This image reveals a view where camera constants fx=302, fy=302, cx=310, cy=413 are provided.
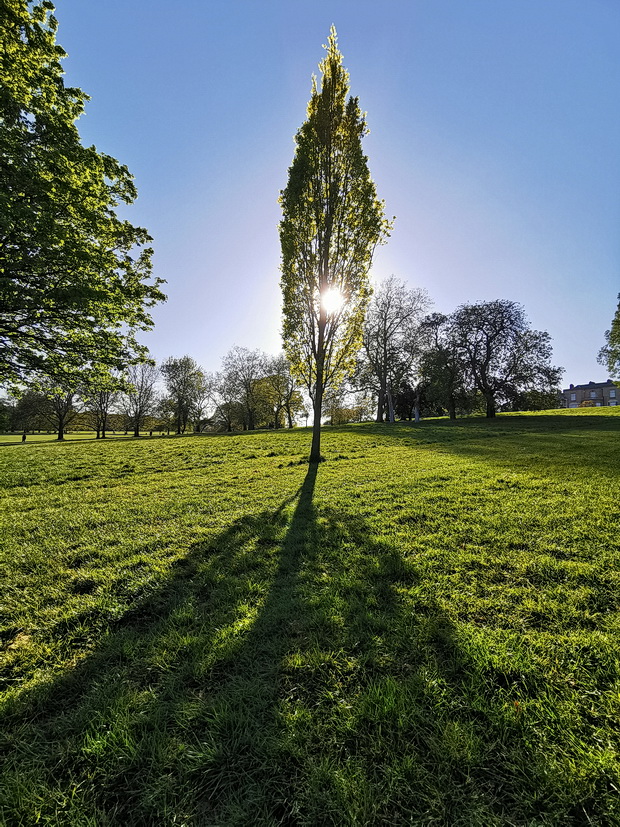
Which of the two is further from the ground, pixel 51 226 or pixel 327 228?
pixel 327 228

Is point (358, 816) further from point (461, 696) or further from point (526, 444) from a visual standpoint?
point (526, 444)

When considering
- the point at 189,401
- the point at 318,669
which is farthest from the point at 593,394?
the point at 318,669

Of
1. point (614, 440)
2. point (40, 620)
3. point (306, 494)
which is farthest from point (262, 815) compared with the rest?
point (614, 440)

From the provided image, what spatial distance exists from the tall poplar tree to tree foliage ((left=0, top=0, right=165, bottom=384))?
6.81 m

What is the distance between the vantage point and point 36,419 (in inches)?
2132

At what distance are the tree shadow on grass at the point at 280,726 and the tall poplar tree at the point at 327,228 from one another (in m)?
10.8

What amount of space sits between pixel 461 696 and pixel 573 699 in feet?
2.84

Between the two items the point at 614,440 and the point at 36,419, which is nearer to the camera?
the point at 614,440

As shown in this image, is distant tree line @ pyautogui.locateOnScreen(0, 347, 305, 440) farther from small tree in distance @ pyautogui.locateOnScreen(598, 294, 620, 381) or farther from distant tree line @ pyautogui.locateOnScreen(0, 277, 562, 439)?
small tree in distance @ pyautogui.locateOnScreen(598, 294, 620, 381)

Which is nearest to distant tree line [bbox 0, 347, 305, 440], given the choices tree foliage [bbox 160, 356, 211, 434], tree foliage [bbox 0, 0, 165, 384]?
tree foliage [bbox 160, 356, 211, 434]

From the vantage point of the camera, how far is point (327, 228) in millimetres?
13617

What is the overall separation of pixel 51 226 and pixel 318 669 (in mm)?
12739

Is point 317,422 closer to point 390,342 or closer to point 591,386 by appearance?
point 390,342

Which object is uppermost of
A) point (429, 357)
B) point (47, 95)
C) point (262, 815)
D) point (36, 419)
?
point (47, 95)
